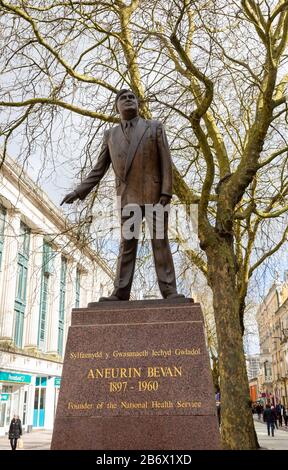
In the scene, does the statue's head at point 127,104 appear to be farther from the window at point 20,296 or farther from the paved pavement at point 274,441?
the window at point 20,296

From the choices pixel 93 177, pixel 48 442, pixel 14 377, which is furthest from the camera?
pixel 14 377

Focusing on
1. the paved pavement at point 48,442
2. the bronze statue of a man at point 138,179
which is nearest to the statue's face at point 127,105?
the bronze statue of a man at point 138,179

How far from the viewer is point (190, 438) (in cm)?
473

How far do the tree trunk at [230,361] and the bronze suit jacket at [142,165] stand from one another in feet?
17.7

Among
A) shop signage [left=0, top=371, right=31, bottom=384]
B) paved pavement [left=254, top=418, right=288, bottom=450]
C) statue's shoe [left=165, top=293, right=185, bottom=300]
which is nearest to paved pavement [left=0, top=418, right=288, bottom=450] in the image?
paved pavement [left=254, top=418, right=288, bottom=450]

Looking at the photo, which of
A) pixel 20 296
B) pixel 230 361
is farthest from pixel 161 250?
pixel 20 296

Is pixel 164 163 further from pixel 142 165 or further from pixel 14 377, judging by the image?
pixel 14 377

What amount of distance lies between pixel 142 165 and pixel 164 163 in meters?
0.29

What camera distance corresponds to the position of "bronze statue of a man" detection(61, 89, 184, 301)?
607 centimetres

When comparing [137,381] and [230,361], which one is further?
[230,361]

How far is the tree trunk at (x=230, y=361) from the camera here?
10359 mm

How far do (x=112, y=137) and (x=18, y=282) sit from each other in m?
24.3

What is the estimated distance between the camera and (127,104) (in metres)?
6.45
